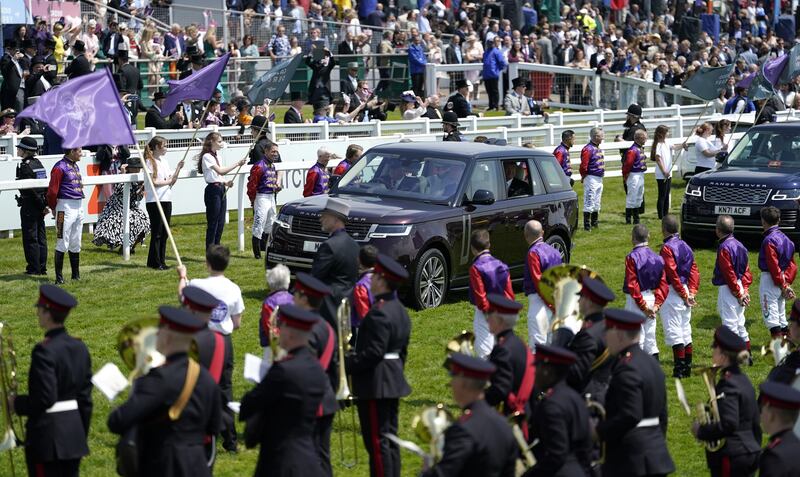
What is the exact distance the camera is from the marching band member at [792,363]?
9.70 m

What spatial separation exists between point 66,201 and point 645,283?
25.0ft

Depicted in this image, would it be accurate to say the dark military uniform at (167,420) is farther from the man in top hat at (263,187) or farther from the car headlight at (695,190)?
the car headlight at (695,190)

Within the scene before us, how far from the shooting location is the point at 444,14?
127ft

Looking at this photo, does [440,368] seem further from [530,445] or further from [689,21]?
[689,21]

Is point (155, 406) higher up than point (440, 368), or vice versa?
point (155, 406)

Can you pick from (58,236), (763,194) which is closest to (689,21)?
(763,194)

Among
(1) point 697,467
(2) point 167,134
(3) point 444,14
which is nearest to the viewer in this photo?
(1) point 697,467

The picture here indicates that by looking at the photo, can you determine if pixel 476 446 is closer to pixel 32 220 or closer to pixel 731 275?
pixel 731 275

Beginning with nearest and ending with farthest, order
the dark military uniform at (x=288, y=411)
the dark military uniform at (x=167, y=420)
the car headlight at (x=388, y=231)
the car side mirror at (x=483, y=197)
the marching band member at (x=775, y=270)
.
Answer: the dark military uniform at (x=167, y=420) < the dark military uniform at (x=288, y=411) < the marching band member at (x=775, y=270) < the car headlight at (x=388, y=231) < the car side mirror at (x=483, y=197)

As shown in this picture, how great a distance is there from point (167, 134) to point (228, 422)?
46.4ft

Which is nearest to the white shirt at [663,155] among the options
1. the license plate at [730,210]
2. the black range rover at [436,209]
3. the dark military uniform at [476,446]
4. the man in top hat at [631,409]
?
the license plate at [730,210]

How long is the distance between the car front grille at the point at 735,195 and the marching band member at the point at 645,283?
7.69 m

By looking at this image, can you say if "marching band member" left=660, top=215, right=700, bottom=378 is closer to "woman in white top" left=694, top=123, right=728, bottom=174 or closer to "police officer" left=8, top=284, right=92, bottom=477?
"police officer" left=8, top=284, right=92, bottom=477

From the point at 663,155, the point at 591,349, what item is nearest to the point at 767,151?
the point at 663,155
